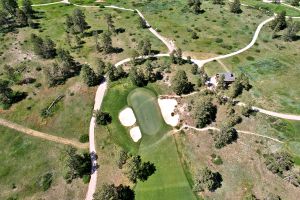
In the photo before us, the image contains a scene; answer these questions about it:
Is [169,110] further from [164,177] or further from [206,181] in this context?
[206,181]

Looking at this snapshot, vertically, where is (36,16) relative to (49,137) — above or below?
above

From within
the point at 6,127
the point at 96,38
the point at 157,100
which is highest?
the point at 96,38

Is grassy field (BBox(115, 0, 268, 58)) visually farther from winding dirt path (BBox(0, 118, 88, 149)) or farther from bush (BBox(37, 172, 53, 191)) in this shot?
bush (BBox(37, 172, 53, 191))

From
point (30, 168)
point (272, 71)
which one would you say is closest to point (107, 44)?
point (30, 168)

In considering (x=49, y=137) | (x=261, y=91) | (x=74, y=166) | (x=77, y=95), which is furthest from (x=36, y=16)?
(x=261, y=91)

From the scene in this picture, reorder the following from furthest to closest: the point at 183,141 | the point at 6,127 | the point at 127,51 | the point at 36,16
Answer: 1. the point at 36,16
2. the point at 127,51
3. the point at 6,127
4. the point at 183,141

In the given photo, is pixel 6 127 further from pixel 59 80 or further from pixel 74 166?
pixel 74 166

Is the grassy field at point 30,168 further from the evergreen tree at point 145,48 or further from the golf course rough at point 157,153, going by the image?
the evergreen tree at point 145,48

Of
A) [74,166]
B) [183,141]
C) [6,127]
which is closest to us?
[74,166]
